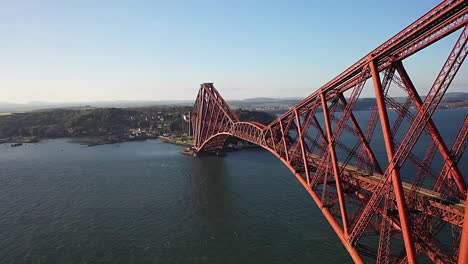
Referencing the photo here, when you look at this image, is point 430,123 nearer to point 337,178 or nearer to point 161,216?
point 337,178

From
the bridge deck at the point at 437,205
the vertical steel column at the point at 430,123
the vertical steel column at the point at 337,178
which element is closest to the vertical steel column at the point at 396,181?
the vertical steel column at the point at 430,123

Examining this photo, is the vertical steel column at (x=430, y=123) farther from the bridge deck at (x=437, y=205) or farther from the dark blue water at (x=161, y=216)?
the dark blue water at (x=161, y=216)

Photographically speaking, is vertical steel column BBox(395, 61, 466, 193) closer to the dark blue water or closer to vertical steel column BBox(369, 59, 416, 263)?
vertical steel column BBox(369, 59, 416, 263)

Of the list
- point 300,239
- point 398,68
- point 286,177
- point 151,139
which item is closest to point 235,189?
point 286,177

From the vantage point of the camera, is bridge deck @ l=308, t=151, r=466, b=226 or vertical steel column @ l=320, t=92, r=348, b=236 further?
vertical steel column @ l=320, t=92, r=348, b=236

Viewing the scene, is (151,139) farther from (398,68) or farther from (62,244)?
(398,68)

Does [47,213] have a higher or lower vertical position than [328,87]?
lower

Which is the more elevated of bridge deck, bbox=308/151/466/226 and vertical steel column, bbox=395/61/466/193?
vertical steel column, bbox=395/61/466/193

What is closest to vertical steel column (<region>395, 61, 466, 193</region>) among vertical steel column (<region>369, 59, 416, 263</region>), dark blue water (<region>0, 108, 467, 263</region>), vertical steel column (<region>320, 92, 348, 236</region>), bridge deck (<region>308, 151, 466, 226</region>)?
vertical steel column (<region>369, 59, 416, 263</region>)

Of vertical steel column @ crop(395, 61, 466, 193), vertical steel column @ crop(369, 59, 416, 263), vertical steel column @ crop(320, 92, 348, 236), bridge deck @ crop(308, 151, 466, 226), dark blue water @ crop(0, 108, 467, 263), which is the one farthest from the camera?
dark blue water @ crop(0, 108, 467, 263)
